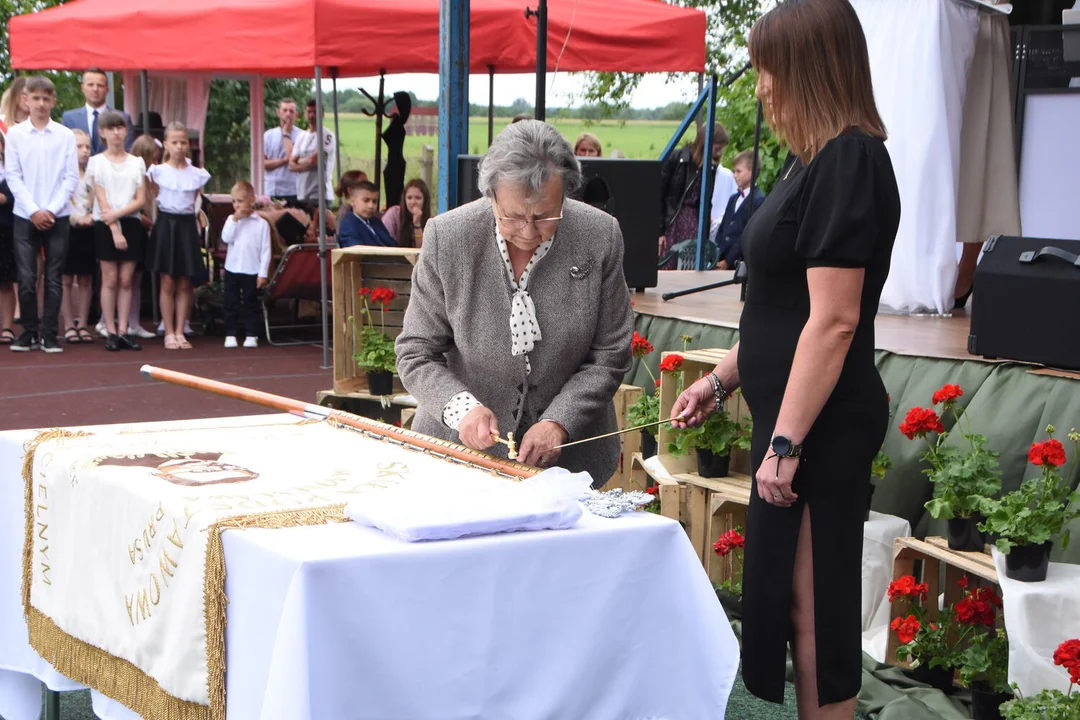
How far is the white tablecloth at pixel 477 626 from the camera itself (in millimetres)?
1649

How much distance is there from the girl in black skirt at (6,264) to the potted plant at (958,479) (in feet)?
23.6

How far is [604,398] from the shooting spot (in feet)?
8.73

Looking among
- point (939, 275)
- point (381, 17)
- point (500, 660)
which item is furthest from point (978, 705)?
point (381, 17)

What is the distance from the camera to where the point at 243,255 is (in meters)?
9.45

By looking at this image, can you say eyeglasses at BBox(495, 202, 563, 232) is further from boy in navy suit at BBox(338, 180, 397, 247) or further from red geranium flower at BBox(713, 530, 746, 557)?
boy in navy suit at BBox(338, 180, 397, 247)

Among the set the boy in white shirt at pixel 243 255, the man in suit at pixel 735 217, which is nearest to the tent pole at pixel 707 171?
the man in suit at pixel 735 217

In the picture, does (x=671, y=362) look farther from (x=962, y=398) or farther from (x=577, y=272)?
(x=577, y=272)

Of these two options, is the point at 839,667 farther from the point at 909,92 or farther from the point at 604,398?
the point at 909,92

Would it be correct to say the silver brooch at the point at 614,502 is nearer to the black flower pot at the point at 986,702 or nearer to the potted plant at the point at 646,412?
the black flower pot at the point at 986,702

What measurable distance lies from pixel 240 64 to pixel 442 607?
700 centimetres

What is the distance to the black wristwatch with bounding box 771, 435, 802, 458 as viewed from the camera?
81.1 inches

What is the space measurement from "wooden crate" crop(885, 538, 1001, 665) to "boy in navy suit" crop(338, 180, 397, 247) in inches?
206

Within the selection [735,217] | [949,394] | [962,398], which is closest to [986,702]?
[949,394]

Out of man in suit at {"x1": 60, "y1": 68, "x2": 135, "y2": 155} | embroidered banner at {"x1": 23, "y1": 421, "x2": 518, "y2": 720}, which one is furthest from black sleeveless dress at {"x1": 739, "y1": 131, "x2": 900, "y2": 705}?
man in suit at {"x1": 60, "y1": 68, "x2": 135, "y2": 155}
